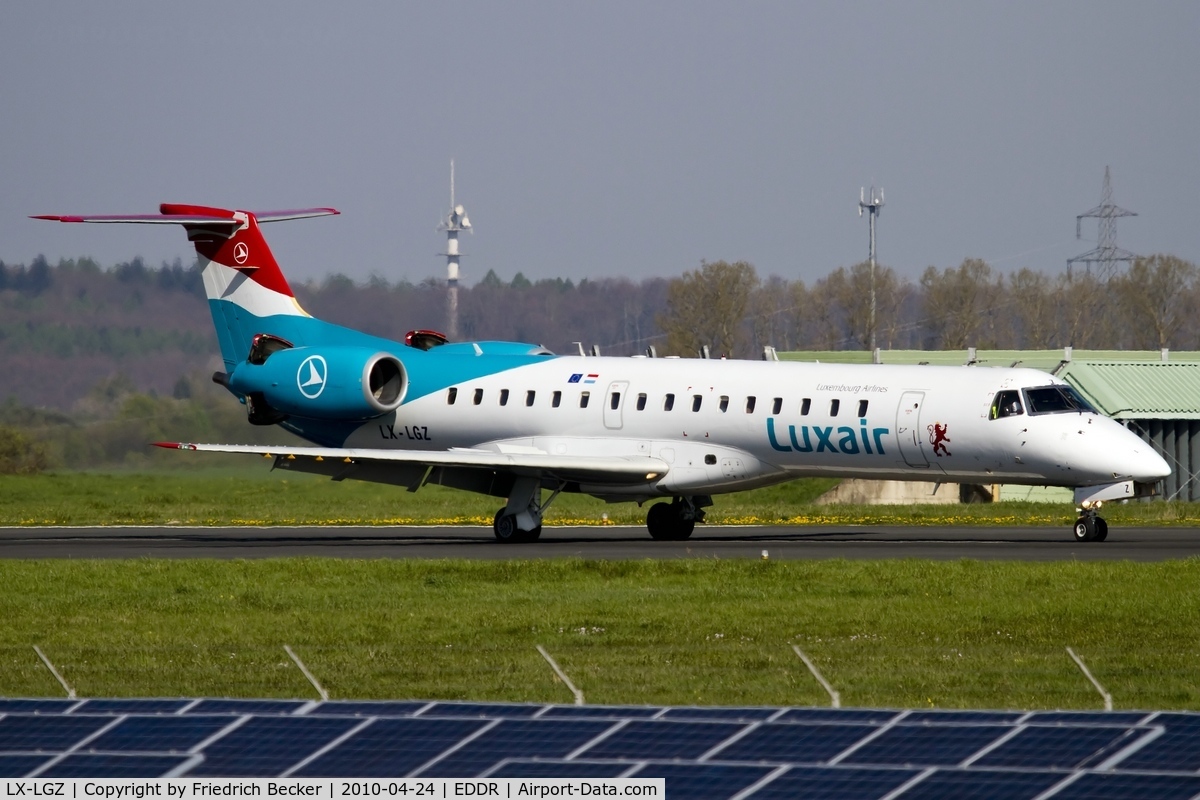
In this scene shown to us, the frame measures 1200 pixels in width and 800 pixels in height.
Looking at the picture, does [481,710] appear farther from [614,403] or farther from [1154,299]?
[1154,299]

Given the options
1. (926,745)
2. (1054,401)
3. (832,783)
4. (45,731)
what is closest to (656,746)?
(832,783)

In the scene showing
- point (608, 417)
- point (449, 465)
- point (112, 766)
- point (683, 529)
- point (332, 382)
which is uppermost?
point (332, 382)

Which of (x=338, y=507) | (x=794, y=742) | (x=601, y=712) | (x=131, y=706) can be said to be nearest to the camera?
(x=794, y=742)

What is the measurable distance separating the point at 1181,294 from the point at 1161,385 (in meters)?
53.6

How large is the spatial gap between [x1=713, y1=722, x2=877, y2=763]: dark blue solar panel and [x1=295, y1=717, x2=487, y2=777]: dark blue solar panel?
5.15 ft

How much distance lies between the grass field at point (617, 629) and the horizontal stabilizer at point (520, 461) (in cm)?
561

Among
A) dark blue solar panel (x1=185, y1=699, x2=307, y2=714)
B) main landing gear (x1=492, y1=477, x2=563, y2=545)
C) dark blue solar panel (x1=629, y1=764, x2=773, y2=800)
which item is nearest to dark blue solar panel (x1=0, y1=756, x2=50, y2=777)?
dark blue solar panel (x1=185, y1=699, x2=307, y2=714)

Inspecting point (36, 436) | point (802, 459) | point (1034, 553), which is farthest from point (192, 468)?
point (1034, 553)

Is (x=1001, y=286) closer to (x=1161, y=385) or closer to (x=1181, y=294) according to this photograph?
(x=1181, y=294)

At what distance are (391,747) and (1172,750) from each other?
420 cm

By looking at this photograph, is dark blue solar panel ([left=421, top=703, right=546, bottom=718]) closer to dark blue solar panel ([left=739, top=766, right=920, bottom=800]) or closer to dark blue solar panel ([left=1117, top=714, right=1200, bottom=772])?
dark blue solar panel ([left=739, top=766, right=920, bottom=800])

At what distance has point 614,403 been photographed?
107ft

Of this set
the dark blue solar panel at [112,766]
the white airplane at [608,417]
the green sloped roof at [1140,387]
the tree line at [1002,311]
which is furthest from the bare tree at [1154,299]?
the dark blue solar panel at [112,766]

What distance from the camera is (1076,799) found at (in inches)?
332
